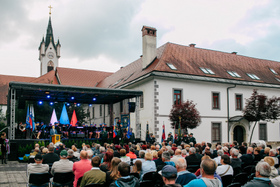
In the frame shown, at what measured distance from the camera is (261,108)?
24.8 metres

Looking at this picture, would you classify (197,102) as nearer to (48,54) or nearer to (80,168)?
(80,168)

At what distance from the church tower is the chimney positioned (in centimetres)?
5300

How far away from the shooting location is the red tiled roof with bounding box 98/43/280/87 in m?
25.1

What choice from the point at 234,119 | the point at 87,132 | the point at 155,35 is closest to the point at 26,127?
the point at 87,132

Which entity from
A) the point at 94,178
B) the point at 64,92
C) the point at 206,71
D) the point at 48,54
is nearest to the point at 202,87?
the point at 206,71

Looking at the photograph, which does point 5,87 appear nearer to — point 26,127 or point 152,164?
point 26,127

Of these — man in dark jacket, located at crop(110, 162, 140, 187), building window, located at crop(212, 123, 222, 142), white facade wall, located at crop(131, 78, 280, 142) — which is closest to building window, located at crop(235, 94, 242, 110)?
white facade wall, located at crop(131, 78, 280, 142)

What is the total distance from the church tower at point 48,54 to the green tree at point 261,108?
58599 millimetres

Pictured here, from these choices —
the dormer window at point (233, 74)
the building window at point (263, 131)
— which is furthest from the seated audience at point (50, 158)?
the building window at point (263, 131)

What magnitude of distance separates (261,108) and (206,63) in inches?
253

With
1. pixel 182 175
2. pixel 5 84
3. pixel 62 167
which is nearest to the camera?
pixel 182 175

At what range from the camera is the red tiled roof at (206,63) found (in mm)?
25141

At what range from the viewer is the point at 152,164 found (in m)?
6.68

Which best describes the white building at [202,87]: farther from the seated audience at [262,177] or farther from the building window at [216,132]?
the seated audience at [262,177]
